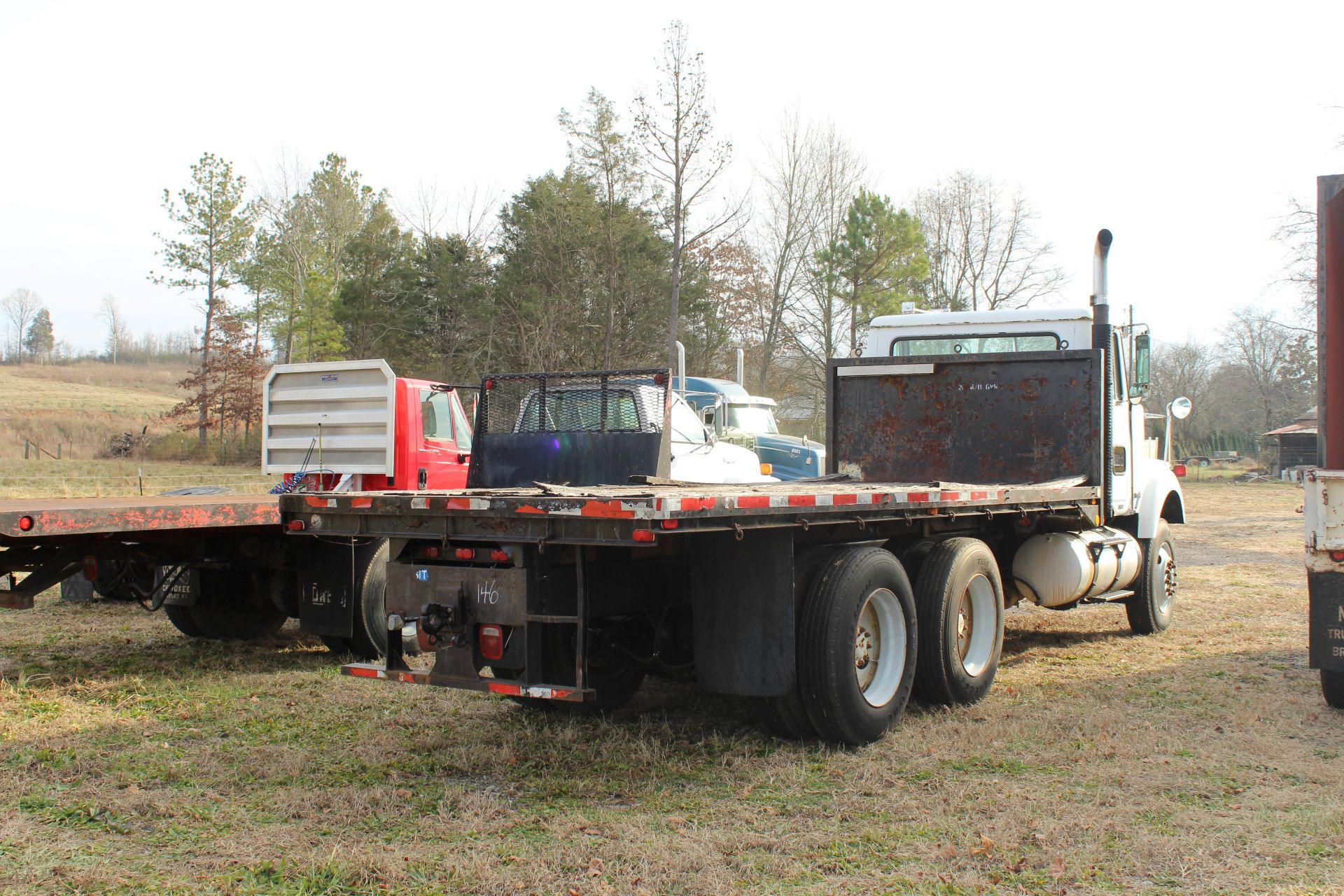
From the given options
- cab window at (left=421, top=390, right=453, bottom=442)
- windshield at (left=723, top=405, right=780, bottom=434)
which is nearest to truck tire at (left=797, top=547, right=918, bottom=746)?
cab window at (left=421, top=390, right=453, bottom=442)

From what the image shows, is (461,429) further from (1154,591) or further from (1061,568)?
(1154,591)

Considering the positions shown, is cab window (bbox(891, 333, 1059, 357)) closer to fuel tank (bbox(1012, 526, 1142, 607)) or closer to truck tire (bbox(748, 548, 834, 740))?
fuel tank (bbox(1012, 526, 1142, 607))

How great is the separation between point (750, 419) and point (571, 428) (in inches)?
429

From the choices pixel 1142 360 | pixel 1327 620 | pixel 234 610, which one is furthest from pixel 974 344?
pixel 234 610

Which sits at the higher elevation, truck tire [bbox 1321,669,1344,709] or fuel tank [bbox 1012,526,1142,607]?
fuel tank [bbox 1012,526,1142,607]

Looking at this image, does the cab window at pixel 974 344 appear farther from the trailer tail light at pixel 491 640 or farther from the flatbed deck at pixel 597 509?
the trailer tail light at pixel 491 640

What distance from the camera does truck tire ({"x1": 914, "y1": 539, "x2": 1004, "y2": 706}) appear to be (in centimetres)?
638

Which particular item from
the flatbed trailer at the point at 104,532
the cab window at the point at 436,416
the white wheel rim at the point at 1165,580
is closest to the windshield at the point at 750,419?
the cab window at the point at 436,416

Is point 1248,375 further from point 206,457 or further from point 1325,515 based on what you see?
point 1325,515

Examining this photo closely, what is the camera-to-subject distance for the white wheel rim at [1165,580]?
9.65 meters

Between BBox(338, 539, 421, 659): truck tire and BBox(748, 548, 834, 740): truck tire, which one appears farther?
BBox(338, 539, 421, 659): truck tire

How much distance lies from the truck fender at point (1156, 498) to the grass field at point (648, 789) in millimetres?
1730

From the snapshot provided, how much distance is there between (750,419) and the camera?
19641 mm

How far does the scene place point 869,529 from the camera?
600 centimetres
